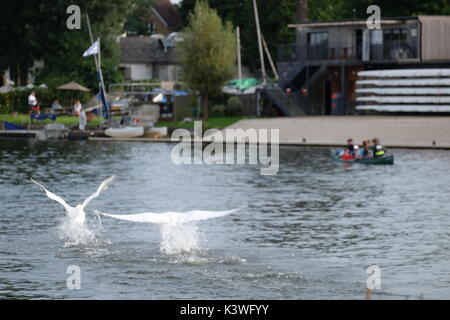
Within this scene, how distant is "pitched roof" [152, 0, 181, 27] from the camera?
14100 centimetres

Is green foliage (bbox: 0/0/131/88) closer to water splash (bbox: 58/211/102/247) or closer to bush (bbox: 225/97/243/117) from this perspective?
bush (bbox: 225/97/243/117)

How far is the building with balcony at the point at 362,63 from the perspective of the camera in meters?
82.0

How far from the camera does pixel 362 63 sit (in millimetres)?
83812

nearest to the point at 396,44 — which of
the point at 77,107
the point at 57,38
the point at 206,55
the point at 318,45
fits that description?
the point at 318,45

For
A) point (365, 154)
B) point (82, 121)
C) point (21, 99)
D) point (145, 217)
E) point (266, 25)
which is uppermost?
point (266, 25)

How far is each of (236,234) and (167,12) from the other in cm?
10831

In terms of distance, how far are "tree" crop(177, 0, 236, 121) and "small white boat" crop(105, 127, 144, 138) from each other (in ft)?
23.8

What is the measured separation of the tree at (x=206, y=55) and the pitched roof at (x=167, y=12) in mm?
55926

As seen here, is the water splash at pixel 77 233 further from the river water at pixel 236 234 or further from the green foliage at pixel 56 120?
the green foliage at pixel 56 120

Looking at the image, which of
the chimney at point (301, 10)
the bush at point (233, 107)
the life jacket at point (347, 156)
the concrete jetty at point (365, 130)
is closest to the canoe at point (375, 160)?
the life jacket at point (347, 156)

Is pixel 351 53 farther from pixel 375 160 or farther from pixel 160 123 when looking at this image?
pixel 375 160

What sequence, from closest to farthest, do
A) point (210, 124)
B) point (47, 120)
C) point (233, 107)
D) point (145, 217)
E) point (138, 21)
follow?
point (145, 217)
point (210, 124)
point (47, 120)
point (233, 107)
point (138, 21)

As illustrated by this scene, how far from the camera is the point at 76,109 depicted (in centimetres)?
8488
